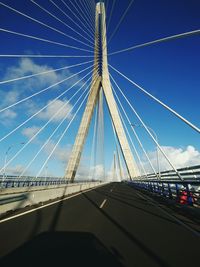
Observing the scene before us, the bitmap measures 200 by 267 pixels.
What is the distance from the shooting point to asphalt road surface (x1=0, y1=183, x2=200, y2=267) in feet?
17.1

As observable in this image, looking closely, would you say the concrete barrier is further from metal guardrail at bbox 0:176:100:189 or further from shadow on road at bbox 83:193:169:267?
metal guardrail at bbox 0:176:100:189

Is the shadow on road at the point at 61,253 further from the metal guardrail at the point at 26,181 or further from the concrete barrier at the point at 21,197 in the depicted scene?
the metal guardrail at the point at 26,181

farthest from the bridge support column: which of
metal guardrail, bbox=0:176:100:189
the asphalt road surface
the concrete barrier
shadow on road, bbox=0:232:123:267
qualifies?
shadow on road, bbox=0:232:123:267

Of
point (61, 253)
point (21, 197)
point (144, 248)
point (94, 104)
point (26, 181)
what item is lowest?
point (61, 253)

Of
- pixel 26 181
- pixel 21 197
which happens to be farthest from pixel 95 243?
pixel 26 181

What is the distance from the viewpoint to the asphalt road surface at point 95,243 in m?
5.20

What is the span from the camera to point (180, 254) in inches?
231

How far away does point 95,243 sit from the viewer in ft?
21.3

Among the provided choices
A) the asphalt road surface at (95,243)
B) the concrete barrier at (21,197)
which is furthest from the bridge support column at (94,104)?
the asphalt road surface at (95,243)

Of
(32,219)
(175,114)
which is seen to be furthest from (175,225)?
(175,114)

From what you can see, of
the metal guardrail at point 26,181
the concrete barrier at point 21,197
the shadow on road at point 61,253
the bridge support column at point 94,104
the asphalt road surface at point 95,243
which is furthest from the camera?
the bridge support column at point 94,104

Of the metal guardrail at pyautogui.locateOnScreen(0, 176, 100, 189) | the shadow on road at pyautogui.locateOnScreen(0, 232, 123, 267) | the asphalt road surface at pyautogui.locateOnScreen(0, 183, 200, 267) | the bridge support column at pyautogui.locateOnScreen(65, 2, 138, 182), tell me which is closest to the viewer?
the shadow on road at pyautogui.locateOnScreen(0, 232, 123, 267)

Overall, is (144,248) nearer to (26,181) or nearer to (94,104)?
(26,181)

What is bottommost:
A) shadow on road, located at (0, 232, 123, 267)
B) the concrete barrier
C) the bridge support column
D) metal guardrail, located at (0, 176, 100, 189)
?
shadow on road, located at (0, 232, 123, 267)
